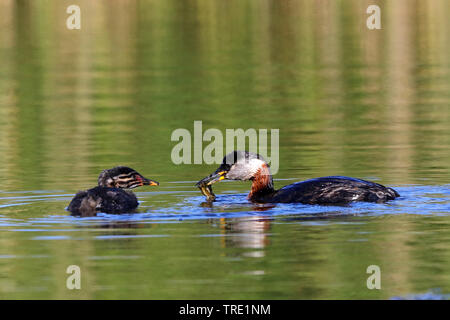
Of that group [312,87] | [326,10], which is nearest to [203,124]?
[312,87]

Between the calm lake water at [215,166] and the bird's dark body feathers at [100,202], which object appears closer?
the calm lake water at [215,166]

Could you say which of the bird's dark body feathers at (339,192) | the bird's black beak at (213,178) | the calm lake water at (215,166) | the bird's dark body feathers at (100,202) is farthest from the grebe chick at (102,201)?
the bird's dark body feathers at (339,192)

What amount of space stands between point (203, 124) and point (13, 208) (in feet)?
24.8

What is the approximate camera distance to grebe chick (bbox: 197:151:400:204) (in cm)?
1162

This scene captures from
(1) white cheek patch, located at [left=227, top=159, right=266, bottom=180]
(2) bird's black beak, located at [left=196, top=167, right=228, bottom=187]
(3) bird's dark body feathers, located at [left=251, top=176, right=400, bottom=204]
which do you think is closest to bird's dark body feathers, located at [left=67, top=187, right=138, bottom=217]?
(2) bird's black beak, located at [left=196, top=167, right=228, bottom=187]

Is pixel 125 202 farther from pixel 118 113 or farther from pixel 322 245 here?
pixel 118 113

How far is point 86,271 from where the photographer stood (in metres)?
8.98

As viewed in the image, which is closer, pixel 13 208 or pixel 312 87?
pixel 13 208

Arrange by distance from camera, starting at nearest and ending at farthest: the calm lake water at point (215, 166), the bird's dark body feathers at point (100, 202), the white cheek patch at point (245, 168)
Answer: the calm lake water at point (215, 166) < the bird's dark body feathers at point (100, 202) < the white cheek patch at point (245, 168)

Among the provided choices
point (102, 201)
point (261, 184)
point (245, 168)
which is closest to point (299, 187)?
point (261, 184)

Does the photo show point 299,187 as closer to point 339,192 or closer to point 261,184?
point 339,192

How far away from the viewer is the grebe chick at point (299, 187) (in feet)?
38.1

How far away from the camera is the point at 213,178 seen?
1245cm

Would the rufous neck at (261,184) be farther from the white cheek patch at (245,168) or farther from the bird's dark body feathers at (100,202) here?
the bird's dark body feathers at (100,202)
